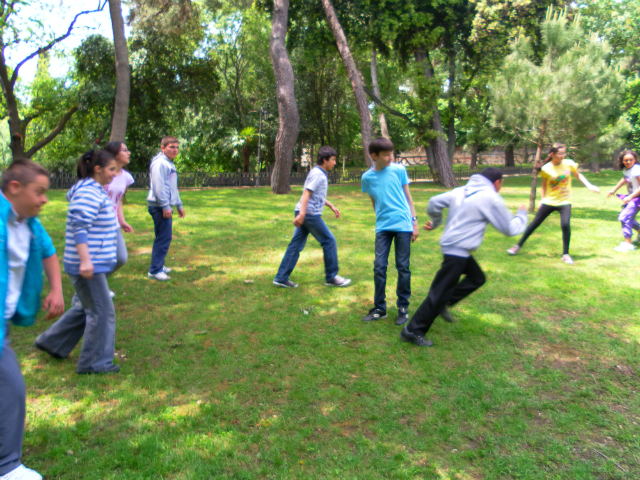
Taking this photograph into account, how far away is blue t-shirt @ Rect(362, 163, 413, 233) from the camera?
511cm

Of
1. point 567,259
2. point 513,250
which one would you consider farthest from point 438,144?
point 567,259

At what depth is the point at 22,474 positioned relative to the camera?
8.45ft

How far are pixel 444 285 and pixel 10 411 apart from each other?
3.47 m

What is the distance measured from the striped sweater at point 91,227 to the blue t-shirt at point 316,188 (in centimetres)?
280

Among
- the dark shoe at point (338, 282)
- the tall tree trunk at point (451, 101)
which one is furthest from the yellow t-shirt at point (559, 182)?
the tall tree trunk at point (451, 101)

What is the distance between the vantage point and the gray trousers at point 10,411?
2496 millimetres

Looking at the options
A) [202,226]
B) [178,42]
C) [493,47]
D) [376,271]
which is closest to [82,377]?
[376,271]

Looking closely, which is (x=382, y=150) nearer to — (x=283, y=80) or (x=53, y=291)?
(x=53, y=291)

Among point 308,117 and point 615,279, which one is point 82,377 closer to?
point 615,279

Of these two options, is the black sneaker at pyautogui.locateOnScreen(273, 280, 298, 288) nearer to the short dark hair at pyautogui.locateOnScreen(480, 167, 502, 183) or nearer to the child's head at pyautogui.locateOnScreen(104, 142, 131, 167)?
the child's head at pyautogui.locateOnScreen(104, 142, 131, 167)

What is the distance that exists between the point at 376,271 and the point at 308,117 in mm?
28081

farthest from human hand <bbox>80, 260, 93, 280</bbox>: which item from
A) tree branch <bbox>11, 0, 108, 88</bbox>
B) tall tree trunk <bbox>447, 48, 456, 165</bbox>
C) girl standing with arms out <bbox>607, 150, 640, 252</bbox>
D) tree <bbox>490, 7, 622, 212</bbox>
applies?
tall tree trunk <bbox>447, 48, 456, 165</bbox>

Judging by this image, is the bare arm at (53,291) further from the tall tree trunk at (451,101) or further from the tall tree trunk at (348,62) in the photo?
the tall tree trunk at (451,101)

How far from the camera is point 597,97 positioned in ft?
47.6
